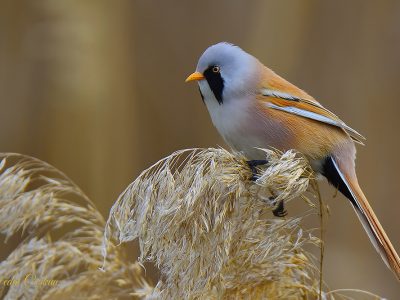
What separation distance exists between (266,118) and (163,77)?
1.97 metres

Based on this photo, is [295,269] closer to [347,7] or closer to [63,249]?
[63,249]

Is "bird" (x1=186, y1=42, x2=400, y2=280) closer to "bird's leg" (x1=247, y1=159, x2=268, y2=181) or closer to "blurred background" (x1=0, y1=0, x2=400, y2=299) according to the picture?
"bird's leg" (x1=247, y1=159, x2=268, y2=181)

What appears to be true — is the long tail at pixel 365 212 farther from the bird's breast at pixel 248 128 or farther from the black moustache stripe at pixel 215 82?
the black moustache stripe at pixel 215 82

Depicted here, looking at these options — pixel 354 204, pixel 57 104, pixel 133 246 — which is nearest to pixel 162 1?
pixel 57 104

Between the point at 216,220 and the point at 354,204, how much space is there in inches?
36.9

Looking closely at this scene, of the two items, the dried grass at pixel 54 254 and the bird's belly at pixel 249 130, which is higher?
the bird's belly at pixel 249 130

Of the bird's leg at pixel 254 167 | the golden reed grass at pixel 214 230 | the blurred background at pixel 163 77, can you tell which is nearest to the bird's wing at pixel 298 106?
the bird's leg at pixel 254 167

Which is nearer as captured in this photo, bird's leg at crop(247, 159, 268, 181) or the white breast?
bird's leg at crop(247, 159, 268, 181)

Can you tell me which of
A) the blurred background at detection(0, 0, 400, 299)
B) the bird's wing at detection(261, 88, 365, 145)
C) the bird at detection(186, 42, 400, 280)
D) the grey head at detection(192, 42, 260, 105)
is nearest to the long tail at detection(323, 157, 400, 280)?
the bird at detection(186, 42, 400, 280)

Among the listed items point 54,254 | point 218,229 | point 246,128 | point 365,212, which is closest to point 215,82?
point 246,128

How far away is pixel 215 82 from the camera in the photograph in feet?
9.87

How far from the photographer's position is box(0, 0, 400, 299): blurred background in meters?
4.48

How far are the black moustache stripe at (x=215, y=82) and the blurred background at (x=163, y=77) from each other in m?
1.57

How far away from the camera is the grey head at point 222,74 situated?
3.00 metres
